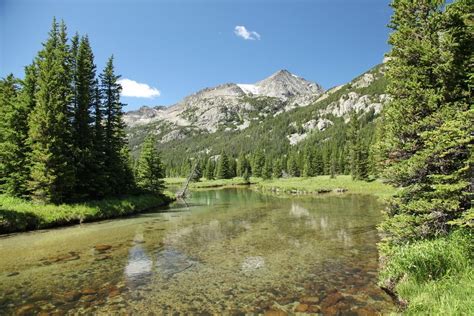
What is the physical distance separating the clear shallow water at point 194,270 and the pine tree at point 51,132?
5896mm

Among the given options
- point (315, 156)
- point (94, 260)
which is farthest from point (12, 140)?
point (315, 156)

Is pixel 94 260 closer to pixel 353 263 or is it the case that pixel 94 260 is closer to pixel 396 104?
pixel 353 263

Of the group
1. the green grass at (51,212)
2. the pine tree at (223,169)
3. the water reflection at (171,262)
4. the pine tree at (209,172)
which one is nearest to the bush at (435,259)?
the water reflection at (171,262)

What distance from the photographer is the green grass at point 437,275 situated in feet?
25.5

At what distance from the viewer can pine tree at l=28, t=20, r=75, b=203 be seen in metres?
30.9

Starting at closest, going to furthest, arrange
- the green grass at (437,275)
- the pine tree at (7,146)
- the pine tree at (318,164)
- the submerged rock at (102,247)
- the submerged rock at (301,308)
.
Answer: the green grass at (437,275) < the submerged rock at (301,308) < the submerged rock at (102,247) < the pine tree at (7,146) < the pine tree at (318,164)

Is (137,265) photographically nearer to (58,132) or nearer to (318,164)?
(58,132)

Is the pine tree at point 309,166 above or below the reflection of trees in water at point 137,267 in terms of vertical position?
above

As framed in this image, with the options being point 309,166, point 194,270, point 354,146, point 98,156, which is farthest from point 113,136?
point 309,166

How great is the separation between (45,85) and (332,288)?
34073 millimetres

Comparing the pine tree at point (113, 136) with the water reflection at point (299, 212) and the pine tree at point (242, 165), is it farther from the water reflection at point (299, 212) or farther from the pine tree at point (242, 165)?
the pine tree at point (242, 165)

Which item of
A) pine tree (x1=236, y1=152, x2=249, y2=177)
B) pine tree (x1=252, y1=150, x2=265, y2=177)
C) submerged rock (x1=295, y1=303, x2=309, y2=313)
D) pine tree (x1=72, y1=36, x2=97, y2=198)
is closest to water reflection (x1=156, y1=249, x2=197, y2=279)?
submerged rock (x1=295, y1=303, x2=309, y2=313)

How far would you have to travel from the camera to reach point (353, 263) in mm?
16172

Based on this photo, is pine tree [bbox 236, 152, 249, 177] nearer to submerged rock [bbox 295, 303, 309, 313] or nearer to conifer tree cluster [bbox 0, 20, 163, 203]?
conifer tree cluster [bbox 0, 20, 163, 203]
